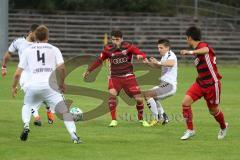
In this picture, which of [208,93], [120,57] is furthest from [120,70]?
[208,93]

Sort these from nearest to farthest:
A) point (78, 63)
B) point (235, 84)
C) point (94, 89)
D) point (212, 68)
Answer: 1. point (212, 68)
2. point (94, 89)
3. point (235, 84)
4. point (78, 63)

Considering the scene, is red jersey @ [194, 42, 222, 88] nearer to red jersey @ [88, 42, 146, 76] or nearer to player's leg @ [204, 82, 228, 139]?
player's leg @ [204, 82, 228, 139]

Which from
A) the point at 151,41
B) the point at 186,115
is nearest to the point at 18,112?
the point at 186,115

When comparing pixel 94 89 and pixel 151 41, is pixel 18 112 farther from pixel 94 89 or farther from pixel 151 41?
pixel 151 41

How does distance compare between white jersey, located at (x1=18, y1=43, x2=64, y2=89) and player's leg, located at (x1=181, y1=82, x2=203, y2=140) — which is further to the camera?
player's leg, located at (x1=181, y1=82, x2=203, y2=140)

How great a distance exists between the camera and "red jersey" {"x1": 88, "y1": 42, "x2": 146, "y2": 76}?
51.0 ft

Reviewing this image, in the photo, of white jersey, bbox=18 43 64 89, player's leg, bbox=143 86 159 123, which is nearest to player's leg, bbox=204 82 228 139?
player's leg, bbox=143 86 159 123

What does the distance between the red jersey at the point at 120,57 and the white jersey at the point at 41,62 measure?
3.55 metres

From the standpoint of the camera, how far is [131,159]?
1066 cm

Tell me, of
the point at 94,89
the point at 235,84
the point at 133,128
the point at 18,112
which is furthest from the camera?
the point at 235,84

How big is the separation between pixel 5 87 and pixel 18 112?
26.0 feet

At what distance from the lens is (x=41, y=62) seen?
12.1 meters

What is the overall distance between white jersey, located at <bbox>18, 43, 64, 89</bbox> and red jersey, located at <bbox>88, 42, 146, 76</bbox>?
355cm

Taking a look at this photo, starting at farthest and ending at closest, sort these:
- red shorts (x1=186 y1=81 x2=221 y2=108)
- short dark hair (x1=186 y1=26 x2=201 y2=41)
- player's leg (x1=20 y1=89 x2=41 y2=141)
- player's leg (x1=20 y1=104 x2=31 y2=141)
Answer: red shorts (x1=186 y1=81 x2=221 y2=108) → short dark hair (x1=186 y1=26 x2=201 y2=41) → player's leg (x1=20 y1=104 x2=31 y2=141) → player's leg (x1=20 y1=89 x2=41 y2=141)
